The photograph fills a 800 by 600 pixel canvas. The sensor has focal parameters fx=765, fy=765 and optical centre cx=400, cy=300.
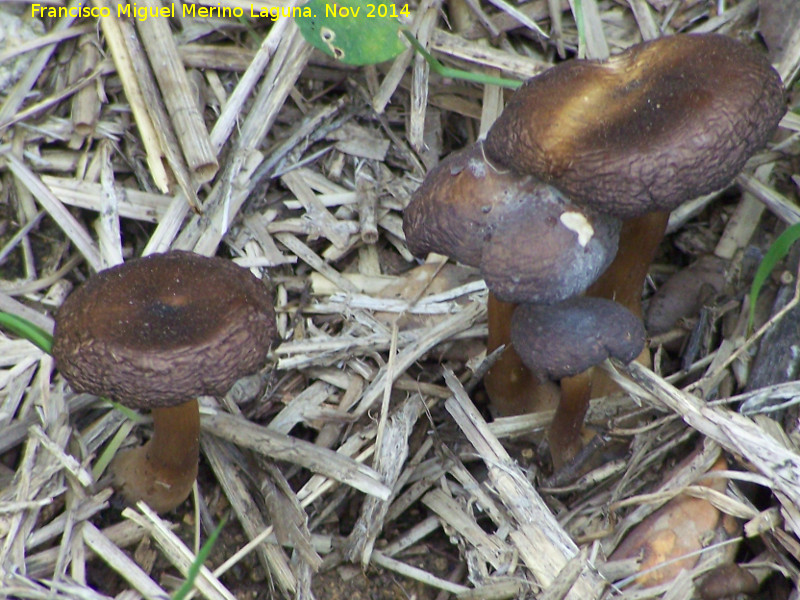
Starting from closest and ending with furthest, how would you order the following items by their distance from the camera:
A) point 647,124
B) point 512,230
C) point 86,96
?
1. point 647,124
2. point 512,230
3. point 86,96

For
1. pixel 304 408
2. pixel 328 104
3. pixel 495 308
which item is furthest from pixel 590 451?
pixel 328 104

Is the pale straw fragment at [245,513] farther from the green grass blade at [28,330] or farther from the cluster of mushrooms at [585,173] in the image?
the cluster of mushrooms at [585,173]

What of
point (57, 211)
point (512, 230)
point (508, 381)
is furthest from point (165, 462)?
point (512, 230)

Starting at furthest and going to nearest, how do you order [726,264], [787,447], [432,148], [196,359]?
[432,148]
[726,264]
[787,447]
[196,359]

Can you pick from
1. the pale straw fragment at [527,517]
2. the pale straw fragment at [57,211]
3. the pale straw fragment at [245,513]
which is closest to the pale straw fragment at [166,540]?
the pale straw fragment at [245,513]

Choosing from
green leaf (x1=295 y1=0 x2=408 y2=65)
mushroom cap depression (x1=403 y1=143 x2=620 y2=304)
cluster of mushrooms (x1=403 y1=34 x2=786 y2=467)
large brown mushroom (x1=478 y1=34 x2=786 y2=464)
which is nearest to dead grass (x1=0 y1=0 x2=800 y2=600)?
green leaf (x1=295 y1=0 x2=408 y2=65)

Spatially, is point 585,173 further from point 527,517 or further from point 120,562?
point 120,562

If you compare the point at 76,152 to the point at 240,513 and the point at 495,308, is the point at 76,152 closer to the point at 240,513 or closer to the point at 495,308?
the point at 240,513
